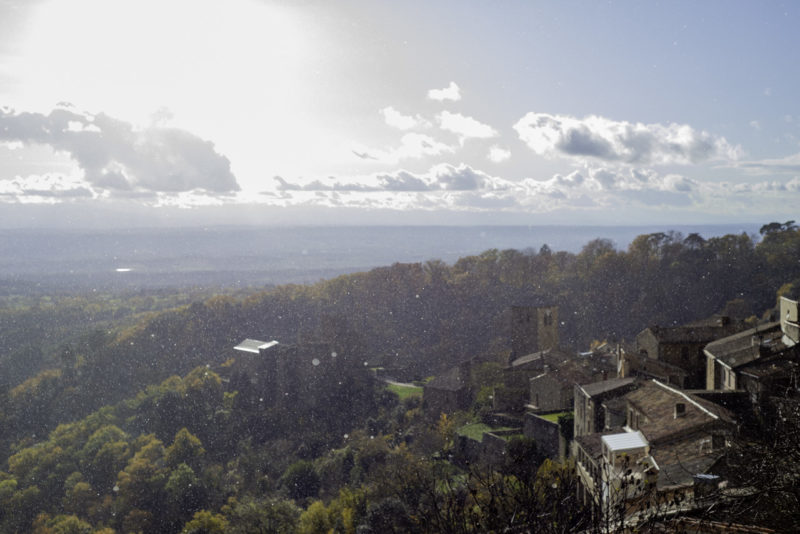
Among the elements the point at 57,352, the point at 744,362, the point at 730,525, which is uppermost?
the point at 730,525

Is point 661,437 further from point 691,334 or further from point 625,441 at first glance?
point 691,334

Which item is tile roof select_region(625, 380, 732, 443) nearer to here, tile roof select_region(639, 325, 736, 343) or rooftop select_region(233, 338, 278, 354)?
tile roof select_region(639, 325, 736, 343)

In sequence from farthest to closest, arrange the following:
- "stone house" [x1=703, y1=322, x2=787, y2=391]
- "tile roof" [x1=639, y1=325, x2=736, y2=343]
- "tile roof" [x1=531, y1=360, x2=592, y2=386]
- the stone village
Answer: "tile roof" [x1=531, y1=360, x2=592, y2=386] → "tile roof" [x1=639, y1=325, x2=736, y2=343] → "stone house" [x1=703, y1=322, x2=787, y2=391] → the stone village

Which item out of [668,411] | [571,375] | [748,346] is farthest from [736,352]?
[571,375]

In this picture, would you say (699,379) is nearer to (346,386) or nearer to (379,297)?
(346,386)

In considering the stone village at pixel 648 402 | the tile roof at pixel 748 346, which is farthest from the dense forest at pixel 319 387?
the tile roof at pixel 748 346

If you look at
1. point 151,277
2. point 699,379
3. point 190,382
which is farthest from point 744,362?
point 151,277

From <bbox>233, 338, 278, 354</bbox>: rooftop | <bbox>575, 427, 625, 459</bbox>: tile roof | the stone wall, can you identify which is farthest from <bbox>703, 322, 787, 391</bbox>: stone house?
<bbox>233, 338, 278, 354</bbox>: rooftop
